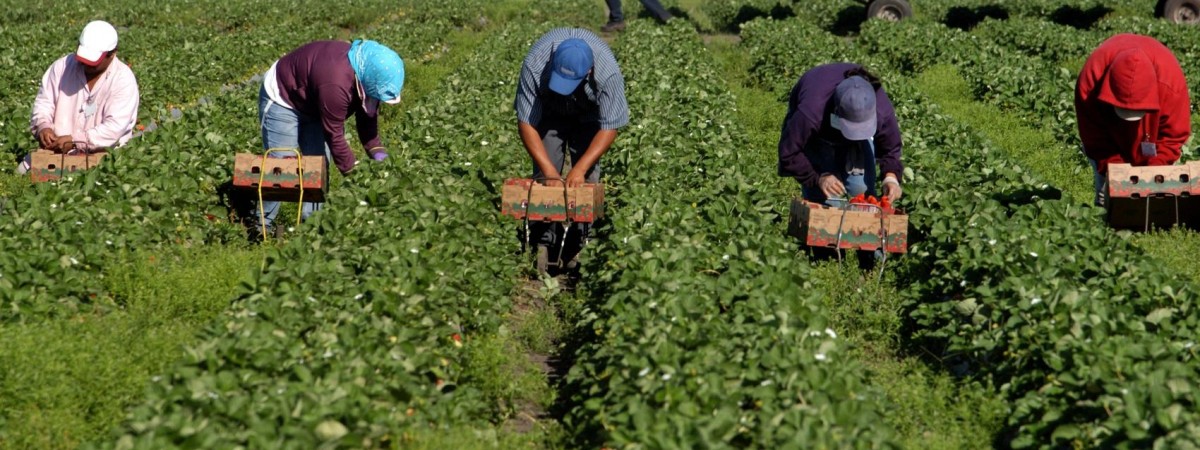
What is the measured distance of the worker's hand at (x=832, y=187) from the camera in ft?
24.0

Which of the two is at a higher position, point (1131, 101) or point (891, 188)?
point (1131, 101)

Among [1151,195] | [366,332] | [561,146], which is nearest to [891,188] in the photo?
[1151,195]

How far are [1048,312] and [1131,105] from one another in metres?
2.25

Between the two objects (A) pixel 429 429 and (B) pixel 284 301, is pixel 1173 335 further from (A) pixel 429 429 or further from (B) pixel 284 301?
(B) pixel 284 301

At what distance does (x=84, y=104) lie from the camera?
8.52m

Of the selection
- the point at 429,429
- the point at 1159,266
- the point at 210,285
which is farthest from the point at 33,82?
the point at 1159,266

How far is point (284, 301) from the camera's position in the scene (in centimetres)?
534

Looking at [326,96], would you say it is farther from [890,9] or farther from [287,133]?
[890,9]

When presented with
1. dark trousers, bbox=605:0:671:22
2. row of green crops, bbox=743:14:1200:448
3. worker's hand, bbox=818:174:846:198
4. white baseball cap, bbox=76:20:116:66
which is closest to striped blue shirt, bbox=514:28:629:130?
worker's hand, bbox=818:174:846:198

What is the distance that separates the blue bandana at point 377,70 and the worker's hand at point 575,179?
1150 millimetres

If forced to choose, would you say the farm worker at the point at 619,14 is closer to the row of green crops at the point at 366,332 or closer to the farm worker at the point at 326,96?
the row of green crops at the point at 366,332

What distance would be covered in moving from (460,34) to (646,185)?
16.6 meters

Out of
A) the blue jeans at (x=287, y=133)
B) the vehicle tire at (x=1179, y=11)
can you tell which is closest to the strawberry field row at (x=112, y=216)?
the blue jeans at (x=287, y=133)

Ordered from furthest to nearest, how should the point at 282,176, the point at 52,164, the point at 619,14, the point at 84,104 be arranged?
the point at 619,14
the point at 84,104
the point at 52,164
the point at 282,176
